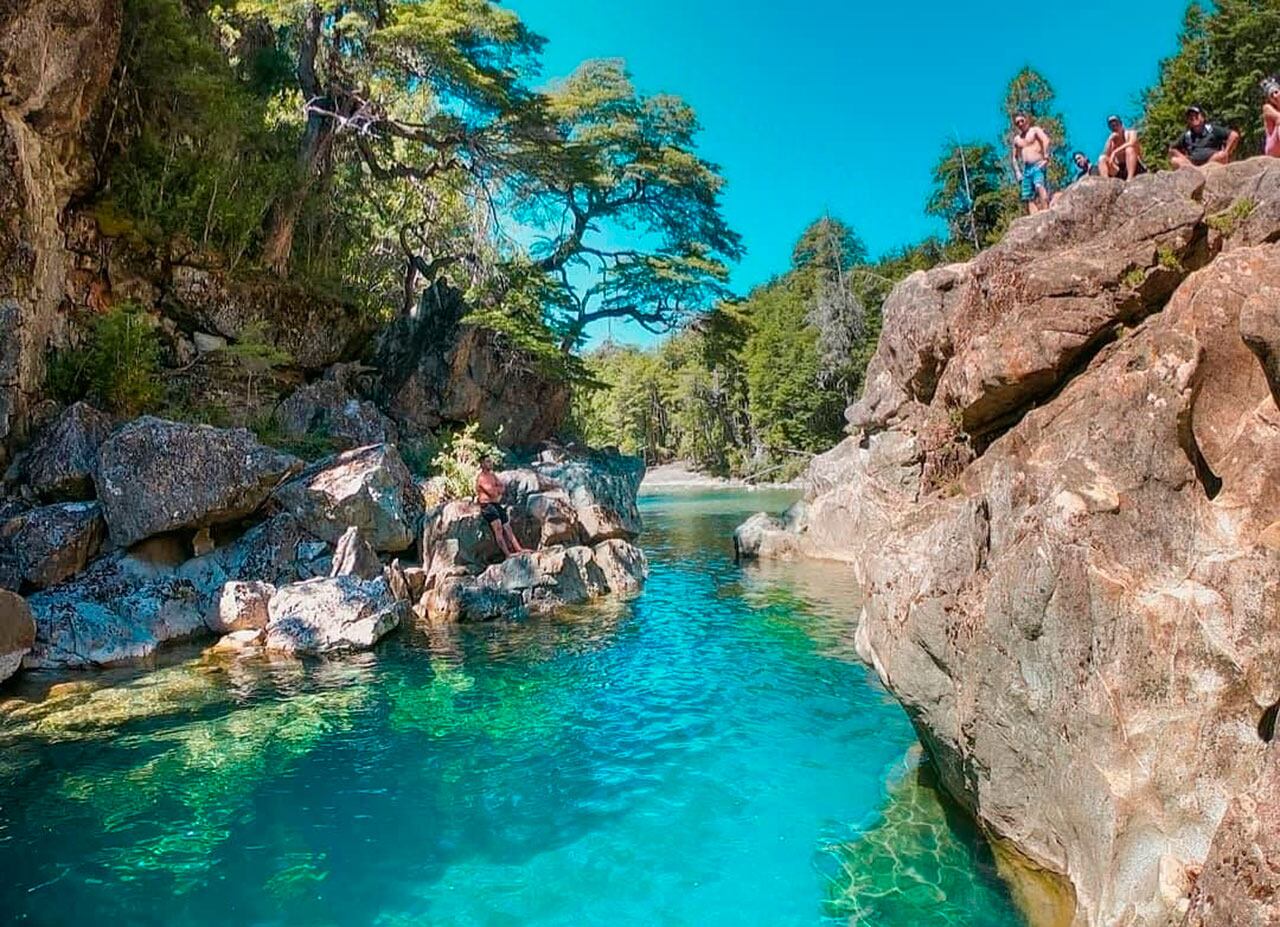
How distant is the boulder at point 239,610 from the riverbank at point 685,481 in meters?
40.4

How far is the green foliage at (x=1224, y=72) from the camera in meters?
29.0

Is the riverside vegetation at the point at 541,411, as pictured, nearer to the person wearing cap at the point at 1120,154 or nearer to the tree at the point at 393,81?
the tree at the point at 393,81

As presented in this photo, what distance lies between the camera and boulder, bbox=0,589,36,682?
30.8 ft

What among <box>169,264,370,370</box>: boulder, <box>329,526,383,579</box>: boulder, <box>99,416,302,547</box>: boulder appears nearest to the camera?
<box>99,416,302,547</box>: boulder

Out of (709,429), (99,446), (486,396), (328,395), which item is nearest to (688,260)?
(486,396)

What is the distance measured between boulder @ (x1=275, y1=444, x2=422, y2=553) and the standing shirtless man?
36.5 ft

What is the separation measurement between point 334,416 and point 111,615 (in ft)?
28.1

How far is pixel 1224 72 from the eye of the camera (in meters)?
30.0

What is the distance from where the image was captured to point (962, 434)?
605cm

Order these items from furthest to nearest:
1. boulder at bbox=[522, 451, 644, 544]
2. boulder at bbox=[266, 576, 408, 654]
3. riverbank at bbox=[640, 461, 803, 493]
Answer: riverbank at bbox=[640, 461, 803, 493], boulder at bbox=[522, 451, 644, 544], boulder at bbox=[266, 576, 408, 654]

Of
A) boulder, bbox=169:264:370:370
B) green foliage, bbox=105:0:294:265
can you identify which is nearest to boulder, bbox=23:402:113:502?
boulder, bbox=169:264:370:370

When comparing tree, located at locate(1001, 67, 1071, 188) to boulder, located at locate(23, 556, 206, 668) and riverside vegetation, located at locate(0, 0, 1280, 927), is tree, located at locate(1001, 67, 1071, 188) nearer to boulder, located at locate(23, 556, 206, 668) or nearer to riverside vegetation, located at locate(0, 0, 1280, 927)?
riverside vegetation, located at locate(0, 0, 1280, 927)

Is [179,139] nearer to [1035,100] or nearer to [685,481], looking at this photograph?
[1035,100]

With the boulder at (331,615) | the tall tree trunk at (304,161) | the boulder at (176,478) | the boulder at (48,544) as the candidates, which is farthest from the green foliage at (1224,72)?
the boulder at (48,544)
